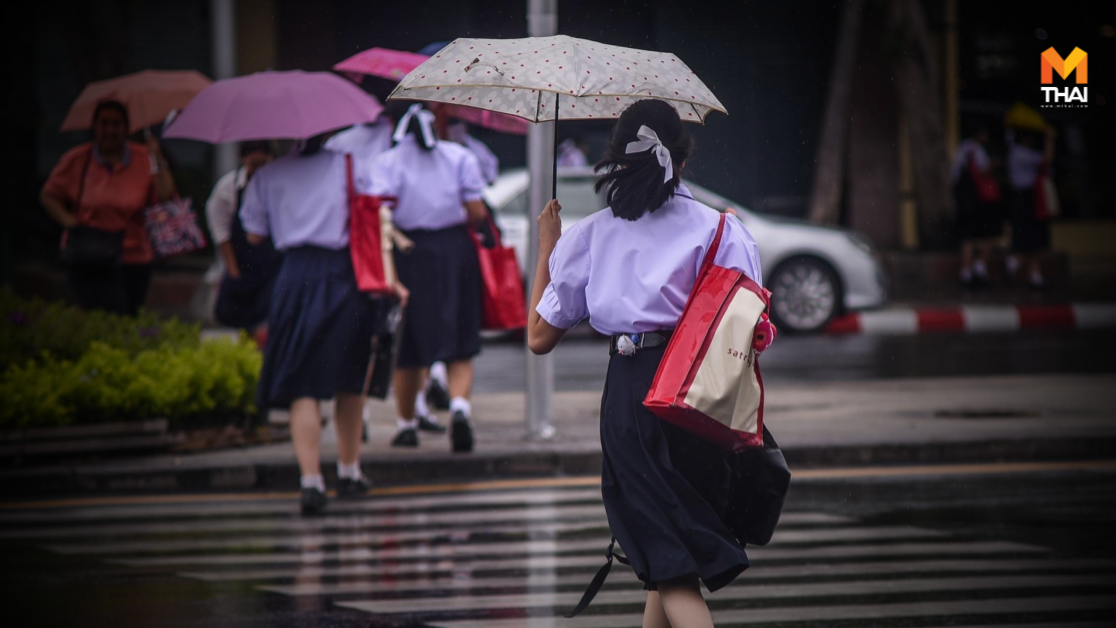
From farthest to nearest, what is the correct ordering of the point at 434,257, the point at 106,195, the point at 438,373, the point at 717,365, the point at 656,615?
the point at 438,373
the point at 106,195
the point at 434,257
the point at 656,615
the point at 717,365

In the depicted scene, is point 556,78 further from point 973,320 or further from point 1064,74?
point 1064,74

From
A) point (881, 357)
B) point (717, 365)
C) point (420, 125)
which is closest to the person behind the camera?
point (717, 365)

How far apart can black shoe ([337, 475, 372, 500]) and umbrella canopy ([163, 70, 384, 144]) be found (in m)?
1.80

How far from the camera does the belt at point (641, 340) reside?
4.05 metres

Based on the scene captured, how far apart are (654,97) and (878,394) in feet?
22.6

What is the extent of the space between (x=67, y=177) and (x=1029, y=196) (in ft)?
41.0

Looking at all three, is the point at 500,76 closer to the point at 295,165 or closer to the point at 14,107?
the point at 295,165

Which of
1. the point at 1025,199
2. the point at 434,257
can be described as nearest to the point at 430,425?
the point at 434,257

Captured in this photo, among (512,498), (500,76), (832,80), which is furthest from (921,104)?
(500,76)

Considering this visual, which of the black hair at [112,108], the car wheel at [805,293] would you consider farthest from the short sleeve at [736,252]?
the car wheel at [805,293]

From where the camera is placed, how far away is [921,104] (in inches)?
766

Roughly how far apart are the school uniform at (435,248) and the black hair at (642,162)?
4.32 m

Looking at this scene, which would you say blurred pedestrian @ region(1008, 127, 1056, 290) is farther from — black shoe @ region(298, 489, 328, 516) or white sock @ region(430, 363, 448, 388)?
black shoe @ region(298, 489, 328, 516)

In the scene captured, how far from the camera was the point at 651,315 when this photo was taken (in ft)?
13.2
